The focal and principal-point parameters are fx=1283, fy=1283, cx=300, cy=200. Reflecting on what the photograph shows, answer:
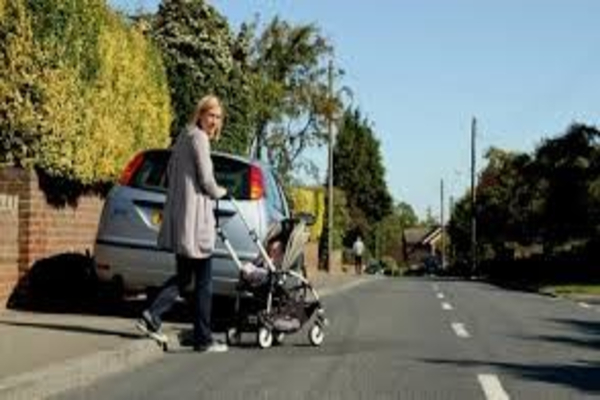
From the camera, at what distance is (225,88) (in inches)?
1125

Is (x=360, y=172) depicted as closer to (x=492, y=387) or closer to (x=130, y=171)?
(x=130, y=171)

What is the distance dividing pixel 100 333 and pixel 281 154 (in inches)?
1447

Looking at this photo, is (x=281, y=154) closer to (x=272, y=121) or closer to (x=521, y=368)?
(x=272, y=121)

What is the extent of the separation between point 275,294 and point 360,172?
8910 cm

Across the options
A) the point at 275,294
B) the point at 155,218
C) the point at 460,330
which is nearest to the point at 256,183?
the point at 155,218

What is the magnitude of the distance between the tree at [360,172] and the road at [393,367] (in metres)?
83.7

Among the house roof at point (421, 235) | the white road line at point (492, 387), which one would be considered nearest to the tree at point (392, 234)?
the house roof at point (421, 235)

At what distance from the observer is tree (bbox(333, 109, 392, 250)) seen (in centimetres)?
10129

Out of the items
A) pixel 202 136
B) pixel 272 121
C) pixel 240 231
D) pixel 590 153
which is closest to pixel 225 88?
pixel 240 231

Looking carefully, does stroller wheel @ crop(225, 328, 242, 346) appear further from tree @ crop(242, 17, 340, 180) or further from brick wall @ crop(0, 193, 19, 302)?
tree @ crop(242, 17, 340, 180)

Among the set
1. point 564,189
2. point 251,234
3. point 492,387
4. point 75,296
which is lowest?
point 492,387

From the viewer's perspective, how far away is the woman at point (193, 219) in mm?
11703

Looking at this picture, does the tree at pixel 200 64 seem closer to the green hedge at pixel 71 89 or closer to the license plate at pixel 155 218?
the green hedge at pixel 71 89

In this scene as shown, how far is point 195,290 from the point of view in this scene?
39.5ft
